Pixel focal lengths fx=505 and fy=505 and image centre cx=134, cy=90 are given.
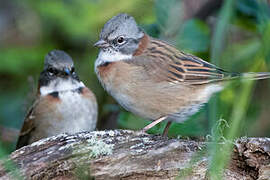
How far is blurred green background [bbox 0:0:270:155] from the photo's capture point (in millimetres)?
4766

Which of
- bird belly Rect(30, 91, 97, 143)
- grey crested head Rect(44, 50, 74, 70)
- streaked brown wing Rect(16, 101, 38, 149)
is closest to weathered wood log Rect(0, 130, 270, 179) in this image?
bird belly Rect(30, 91, 97, 143)

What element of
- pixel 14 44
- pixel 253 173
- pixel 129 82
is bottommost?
pixel 253 173

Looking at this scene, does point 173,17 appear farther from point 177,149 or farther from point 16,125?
point 16,125

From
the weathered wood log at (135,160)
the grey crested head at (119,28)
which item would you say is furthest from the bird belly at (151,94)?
the weathered wood log at (135,160)

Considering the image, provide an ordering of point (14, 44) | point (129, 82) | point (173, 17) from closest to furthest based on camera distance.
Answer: point (129, 82) < point (173, 17) < point (14, 44)

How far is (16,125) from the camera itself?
6.75 metres

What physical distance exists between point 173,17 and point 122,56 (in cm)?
92

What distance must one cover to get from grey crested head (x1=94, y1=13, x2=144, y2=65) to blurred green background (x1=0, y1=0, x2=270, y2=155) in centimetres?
60

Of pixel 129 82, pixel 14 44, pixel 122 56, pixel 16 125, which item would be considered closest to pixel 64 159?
pixel 129 82

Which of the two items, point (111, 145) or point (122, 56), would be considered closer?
point (111, 145)

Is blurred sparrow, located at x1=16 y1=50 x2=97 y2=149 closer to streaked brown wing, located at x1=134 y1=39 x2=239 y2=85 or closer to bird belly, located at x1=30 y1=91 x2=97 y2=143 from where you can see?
bird belly, located at x1=30 y1=91 x2=97 y2=143

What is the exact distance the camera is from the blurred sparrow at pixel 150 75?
4223mm

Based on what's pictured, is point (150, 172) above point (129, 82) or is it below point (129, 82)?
below

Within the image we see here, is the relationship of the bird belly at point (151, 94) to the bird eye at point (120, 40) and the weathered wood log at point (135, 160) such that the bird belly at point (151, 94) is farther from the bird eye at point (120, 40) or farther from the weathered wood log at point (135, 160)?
the weathered wood log at point (135, 160)
